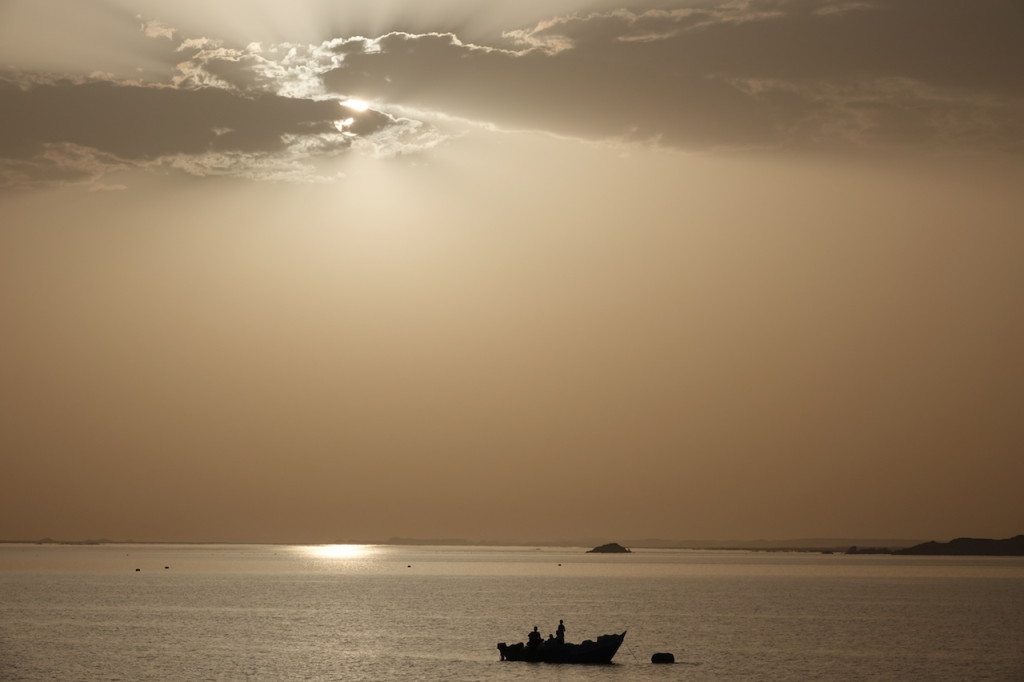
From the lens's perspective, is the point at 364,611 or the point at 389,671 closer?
the point at 389,671

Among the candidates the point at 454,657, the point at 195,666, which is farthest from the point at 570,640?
the point at 195,666

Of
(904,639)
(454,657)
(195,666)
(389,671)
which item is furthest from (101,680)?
(904,639)

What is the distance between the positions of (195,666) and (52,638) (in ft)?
105

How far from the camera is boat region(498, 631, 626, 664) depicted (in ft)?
335

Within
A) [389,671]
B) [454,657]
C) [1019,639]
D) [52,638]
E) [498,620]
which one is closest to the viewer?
[389,671]

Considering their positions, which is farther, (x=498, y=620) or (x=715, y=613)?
(x=715, y=613)

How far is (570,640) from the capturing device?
129 meters

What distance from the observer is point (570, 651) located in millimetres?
103188

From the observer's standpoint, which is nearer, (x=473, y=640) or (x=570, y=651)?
(x=570, y=651)

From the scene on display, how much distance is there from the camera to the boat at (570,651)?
102062 mm

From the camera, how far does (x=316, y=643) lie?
123 meters

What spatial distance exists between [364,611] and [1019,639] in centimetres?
8812

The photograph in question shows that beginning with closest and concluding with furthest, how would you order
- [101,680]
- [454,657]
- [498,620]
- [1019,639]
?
[101,680] < [454,657] < [1019,639] < [498,620]

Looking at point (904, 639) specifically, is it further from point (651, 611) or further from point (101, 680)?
point (101, 680)
